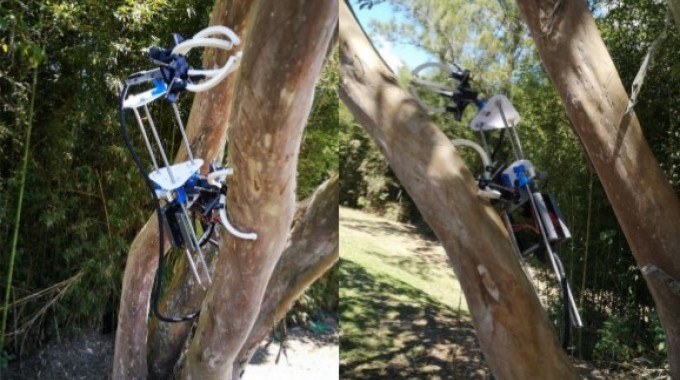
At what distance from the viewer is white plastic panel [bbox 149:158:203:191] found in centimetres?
100

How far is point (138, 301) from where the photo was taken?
2068mm

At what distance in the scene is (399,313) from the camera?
3295 mm

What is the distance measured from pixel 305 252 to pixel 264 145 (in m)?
0.78

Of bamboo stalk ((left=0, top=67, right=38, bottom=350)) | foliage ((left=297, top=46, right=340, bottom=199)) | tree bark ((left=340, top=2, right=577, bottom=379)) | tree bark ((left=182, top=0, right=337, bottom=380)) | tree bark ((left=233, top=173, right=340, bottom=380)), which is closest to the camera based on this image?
tree bark ((left=182, top=0, right=337, bottom=380))

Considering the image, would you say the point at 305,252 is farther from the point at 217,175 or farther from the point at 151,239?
the point at 217,175

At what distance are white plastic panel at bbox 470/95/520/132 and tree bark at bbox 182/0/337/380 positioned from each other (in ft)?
0.88

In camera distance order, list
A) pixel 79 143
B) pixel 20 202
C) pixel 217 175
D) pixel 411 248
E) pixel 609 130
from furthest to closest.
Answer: pixel 411 248 → pixel 79 143 → pixel 20 202 → pixel 609 130 → pixel 217 175

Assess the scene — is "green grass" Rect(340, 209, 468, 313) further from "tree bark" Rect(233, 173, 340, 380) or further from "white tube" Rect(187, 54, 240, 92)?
"white tube" Rect(187, 54, 240, 92)

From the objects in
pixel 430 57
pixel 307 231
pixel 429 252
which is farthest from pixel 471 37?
pixel 307 231

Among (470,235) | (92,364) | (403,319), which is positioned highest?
(470,235)

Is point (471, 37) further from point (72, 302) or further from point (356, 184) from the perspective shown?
point (72, 302)

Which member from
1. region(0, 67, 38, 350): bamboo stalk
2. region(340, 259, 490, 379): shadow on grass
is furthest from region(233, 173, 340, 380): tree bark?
region(0, 67, 38, 350): bamboo stalk

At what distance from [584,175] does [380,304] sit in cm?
125

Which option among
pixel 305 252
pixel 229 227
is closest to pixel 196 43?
pixel 229 227
